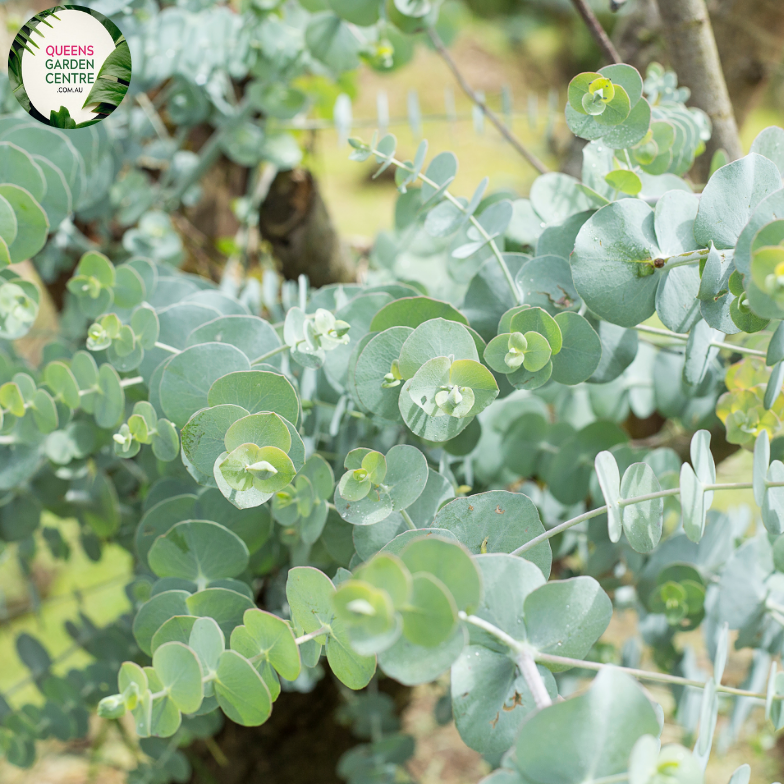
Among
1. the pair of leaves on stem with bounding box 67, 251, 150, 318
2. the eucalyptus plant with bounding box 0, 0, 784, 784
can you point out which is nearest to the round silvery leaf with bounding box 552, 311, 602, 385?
the eucalyptus plant with bounding box 0, 0, 784, 784

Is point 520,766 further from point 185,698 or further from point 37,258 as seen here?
point 37,258

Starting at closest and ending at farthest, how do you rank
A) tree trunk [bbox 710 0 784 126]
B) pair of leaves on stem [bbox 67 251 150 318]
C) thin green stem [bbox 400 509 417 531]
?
thin green stem [bbox 400 509 417 531]
pair of leaves on stem [bbox 67 251 150 318]
tree trunk [bbox 710 0 784 126]

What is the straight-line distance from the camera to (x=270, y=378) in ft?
0.81

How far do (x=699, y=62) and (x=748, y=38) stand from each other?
0.83 ft

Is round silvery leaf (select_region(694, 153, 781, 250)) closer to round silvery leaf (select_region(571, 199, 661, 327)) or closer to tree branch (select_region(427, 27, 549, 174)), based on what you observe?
round silvery leaf (select_region(571, 199, 661, 327))

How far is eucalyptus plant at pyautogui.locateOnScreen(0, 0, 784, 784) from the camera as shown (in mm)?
193

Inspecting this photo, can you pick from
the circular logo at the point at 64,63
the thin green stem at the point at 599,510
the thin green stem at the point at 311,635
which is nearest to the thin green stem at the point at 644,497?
the thin green stem at the point at 599,510

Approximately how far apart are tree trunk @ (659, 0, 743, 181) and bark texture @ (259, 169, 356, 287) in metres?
0.34

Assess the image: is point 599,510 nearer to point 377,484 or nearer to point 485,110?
point 377,484

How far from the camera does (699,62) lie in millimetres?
403

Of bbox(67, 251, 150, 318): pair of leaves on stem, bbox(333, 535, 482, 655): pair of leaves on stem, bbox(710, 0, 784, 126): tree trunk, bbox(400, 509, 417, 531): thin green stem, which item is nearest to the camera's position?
bbox(333, 535, 482, 655): pair of leaves on stem

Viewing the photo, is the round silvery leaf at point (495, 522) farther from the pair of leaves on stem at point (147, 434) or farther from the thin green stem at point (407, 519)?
the pair of leaves on stem at point (147, 434)

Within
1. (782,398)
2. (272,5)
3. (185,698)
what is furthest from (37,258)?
(782,398)

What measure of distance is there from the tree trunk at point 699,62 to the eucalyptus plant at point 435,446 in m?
0.07
